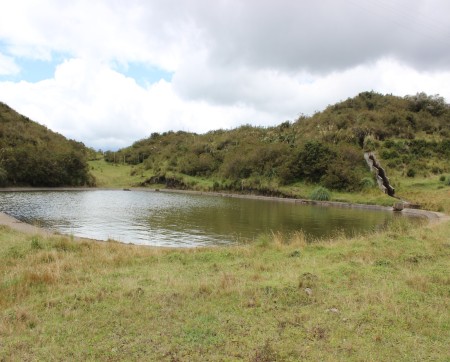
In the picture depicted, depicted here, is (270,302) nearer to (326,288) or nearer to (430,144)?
(326,288)

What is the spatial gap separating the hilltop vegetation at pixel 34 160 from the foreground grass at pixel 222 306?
48.4 metres

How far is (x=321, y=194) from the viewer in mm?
44844

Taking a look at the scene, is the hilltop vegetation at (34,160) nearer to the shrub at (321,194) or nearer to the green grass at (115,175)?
the green grass at (115,175)

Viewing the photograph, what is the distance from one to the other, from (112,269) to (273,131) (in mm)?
73113

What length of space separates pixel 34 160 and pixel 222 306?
5620 centimetres

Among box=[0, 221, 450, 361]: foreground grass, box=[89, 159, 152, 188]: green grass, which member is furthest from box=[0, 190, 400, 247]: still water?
box=[89, 159, 152, 188]: green grass

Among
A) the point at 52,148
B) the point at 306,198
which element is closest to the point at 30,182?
the point at 52,148

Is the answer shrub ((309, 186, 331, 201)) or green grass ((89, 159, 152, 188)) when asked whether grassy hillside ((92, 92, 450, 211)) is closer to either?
green grass ((89, 159, 152, 188))

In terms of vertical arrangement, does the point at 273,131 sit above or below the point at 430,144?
above

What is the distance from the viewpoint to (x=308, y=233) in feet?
69.9

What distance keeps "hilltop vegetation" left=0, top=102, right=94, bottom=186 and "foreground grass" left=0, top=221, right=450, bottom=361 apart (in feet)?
159

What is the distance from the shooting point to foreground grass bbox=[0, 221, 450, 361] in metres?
5.57

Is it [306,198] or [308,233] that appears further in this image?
[306,198]

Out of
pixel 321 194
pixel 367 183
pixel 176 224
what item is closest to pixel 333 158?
pixel 367 183
